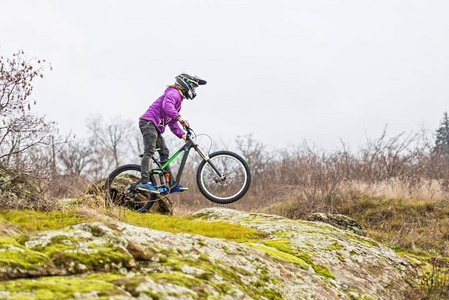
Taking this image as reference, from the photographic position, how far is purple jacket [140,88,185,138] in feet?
21.0

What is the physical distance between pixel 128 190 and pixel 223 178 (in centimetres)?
199

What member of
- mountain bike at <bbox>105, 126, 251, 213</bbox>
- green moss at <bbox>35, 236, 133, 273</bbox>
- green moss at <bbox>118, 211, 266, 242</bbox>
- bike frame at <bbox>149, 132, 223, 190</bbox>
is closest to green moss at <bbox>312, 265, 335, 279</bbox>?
→ green moss at <bbox>118, 211, 266, 242</bbox>

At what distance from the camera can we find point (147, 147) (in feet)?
21.8

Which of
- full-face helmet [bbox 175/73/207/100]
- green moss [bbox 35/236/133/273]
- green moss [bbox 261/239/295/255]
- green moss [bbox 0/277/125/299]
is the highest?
full-face helmet [bbox 175/73/207/100]

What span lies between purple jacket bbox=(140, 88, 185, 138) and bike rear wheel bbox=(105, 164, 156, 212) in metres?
1.04

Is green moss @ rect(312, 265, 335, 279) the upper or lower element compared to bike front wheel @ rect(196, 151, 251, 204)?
lower

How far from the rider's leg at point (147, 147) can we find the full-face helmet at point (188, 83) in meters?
0.87

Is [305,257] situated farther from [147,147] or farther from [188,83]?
[188,83]

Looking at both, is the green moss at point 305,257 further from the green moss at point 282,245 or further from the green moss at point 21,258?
the green moss at point 21,258

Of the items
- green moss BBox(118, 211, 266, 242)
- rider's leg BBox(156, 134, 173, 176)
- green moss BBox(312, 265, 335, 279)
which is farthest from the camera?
rider's leg BBox(156, 134, 173, 176)

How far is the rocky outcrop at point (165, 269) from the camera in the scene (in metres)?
1.76

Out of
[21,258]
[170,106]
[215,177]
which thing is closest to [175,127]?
[170,106]

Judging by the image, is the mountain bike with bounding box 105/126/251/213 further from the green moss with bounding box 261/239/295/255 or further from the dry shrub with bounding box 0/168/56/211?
the green moss with bounding box 261/239/295/255

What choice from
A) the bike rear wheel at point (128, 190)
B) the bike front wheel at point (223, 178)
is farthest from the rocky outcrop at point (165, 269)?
the bike rear wheel at point (128, 190)
